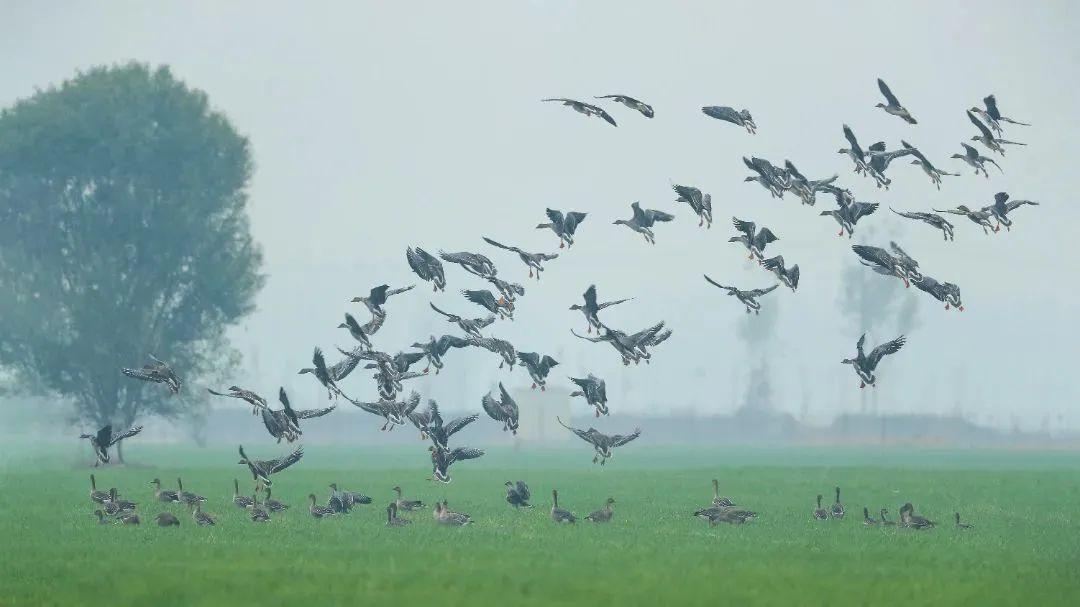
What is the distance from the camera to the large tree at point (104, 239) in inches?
3482

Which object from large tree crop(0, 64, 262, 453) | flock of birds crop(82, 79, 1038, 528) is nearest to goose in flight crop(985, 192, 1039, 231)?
flock of birds crop(82, 79, 1038, 528)

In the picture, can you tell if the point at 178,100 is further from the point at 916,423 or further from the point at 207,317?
the point at 916,423

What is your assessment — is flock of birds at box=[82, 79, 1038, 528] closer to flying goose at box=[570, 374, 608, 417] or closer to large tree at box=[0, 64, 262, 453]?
flying goose at box=[570, 374, 608, 417]

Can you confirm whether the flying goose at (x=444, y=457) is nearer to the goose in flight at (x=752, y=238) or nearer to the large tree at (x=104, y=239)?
the goose in flight at (x=752, y=238)

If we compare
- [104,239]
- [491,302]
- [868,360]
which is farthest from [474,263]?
[104,239]

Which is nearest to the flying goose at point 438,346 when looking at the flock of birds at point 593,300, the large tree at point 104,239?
the flock of birds at point 593,300

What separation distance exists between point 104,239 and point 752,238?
197ft

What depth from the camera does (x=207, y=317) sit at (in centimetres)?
9131

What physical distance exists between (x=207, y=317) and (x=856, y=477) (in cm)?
4022

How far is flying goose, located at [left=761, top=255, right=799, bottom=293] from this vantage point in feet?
120

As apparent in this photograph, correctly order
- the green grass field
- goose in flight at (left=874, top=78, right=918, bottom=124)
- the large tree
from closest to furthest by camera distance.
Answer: the green grass field, goose in flight at (left=874, top=78, right=918, bottom=124), the large tree

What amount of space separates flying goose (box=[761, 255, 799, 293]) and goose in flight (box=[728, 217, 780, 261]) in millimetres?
263

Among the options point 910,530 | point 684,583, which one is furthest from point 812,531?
point 684,583

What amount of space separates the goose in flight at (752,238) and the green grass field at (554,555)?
723 centimetres
